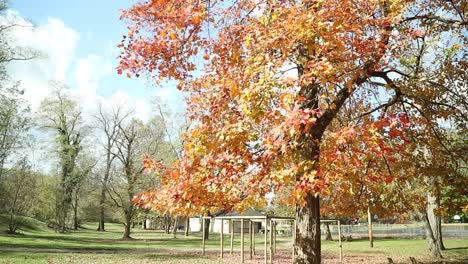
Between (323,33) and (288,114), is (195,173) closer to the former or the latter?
(288,114)

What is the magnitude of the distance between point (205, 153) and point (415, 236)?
4103 cm

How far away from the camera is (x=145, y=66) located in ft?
27.6

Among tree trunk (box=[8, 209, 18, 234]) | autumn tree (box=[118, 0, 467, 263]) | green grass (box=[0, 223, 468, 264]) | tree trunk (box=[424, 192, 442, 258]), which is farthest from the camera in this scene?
tree trunk (box=[8, 209, 18, 234])

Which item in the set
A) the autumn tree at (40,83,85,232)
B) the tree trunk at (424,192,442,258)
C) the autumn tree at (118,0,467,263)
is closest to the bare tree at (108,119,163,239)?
the autumn tree at (40,83,85,232)

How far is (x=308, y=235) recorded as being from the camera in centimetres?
810

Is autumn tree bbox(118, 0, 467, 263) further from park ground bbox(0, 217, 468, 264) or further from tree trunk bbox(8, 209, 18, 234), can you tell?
tree trunk bbox(8, 209, 18, 234)

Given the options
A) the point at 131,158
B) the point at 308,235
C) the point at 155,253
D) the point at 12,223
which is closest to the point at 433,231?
the point at 155,253

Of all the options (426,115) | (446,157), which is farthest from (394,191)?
(426,115)

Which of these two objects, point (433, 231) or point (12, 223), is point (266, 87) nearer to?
point (433, 231)

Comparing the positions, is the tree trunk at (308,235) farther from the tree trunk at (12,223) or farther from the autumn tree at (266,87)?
the tree trunk at (12,223)

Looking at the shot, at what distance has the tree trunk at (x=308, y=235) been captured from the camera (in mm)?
8031

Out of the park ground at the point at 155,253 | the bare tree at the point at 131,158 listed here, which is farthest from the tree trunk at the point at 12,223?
the bare tree at the point at 131,158

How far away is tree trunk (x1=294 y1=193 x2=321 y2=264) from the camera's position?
26.3 ft

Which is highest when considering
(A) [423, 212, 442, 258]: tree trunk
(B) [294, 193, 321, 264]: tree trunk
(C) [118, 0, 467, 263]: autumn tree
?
(C) [118, 0, 467, 263]: autumn tree
